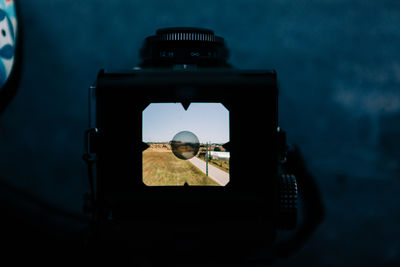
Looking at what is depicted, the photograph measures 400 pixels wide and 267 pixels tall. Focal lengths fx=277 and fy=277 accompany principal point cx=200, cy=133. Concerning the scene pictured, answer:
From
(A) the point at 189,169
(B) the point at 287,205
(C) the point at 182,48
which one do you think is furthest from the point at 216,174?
(C) the point at 182,48

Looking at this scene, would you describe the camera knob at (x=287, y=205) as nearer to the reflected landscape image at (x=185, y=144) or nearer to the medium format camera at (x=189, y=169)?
the medium format camera at (x=189, y=169)

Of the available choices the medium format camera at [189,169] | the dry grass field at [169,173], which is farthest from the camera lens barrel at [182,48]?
the dry grass field at [169,173]

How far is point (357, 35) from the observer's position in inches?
43.9

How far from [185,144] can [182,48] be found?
23 centimetres

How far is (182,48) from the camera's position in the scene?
25.4 inches

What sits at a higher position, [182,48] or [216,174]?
[182,48]

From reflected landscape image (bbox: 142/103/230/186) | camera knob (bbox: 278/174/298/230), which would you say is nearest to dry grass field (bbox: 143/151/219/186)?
reflected landscape image (bbox: 142/103/230/186)

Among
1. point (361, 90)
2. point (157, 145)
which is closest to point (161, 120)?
point (157, 145)

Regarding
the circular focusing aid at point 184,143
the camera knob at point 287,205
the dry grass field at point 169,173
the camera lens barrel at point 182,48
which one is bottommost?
the camera knob at point 287,205

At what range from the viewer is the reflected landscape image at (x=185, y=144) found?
58cm

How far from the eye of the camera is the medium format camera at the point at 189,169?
0.56m

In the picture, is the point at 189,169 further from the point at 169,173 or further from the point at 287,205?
the point at 287,205

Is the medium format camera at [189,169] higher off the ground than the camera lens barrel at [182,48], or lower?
lower

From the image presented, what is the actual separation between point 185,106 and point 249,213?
26 cm
